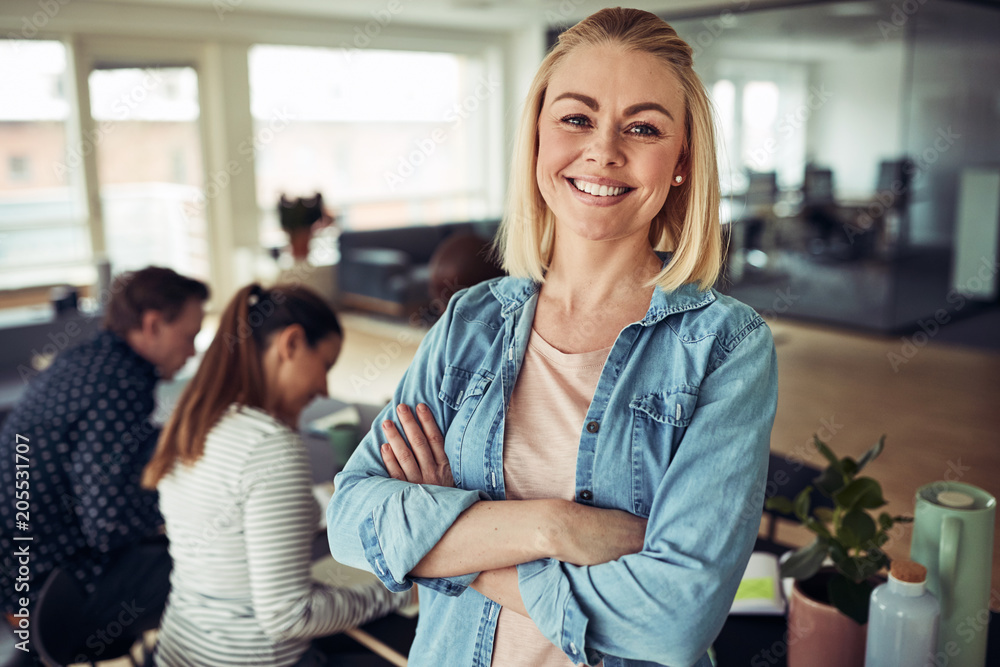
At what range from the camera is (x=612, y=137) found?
100 cm

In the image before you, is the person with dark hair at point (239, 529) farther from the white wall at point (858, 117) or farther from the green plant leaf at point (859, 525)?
the white wall at point (858, 117)

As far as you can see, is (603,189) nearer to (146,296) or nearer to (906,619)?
(906,619)

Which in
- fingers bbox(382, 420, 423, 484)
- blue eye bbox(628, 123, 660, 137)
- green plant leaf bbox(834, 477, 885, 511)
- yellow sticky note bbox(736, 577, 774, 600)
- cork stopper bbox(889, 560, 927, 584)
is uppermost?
A: blue eye bbox(628, 123, 660, 137)

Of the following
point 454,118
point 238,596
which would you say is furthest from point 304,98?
point 238,596

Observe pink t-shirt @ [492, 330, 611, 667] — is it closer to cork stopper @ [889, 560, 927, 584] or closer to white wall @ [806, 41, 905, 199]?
cork stopper @ [889, 560, 927, 584]

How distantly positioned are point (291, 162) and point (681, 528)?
848 cm

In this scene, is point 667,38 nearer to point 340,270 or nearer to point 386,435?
point 386,435

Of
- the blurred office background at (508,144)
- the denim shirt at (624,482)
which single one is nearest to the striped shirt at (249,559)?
the denim shirt at (624,482)

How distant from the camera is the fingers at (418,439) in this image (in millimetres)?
1072

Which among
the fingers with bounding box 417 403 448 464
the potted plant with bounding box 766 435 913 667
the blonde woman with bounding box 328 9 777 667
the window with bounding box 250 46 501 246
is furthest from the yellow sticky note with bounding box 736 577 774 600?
the window with bounding box 250 46 501 246

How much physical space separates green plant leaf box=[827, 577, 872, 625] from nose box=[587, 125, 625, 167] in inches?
29.2

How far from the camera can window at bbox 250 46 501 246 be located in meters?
8.51

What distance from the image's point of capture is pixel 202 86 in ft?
26.2

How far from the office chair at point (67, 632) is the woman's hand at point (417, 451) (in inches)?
36.1
